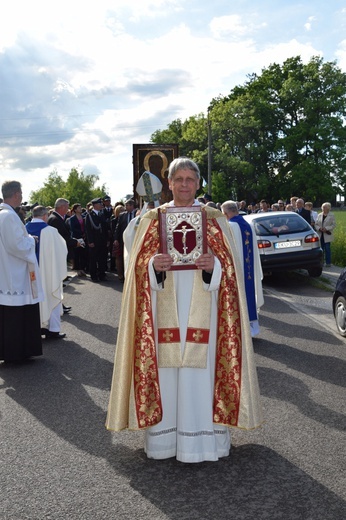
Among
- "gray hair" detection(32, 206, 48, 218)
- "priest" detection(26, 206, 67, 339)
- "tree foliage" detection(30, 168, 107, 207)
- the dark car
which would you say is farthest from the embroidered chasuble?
"tree foliage" detection(30, 168, 107, 207)

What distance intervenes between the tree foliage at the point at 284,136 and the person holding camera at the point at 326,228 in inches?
1244

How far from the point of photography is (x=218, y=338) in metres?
4.75

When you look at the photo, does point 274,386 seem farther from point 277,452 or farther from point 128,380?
point 128,380

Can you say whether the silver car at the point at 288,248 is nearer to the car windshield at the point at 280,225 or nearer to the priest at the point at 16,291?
the car windshield at the point at 280,225

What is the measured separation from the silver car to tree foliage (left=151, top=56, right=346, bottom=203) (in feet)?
113

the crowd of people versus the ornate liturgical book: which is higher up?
the ornate liturgical book

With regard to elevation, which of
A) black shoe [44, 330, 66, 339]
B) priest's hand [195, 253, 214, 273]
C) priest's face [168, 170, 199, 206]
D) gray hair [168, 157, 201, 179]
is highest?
gray hair [168, 157, 201, 179]

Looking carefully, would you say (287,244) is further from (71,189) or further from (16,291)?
(71,189)

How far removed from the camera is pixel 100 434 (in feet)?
17.7

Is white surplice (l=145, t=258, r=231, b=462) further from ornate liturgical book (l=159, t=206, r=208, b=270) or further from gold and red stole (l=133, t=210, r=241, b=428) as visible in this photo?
ornate liturgical book (l=159, t=206, r=208, b=270)

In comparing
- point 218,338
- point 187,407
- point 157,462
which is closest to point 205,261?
point 218,338

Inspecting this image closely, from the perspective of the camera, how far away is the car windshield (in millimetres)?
15547

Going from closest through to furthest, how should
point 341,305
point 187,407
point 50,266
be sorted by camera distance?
point 187,407 < point 341,305 < point 50,266

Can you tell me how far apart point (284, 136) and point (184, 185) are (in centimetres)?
4961
